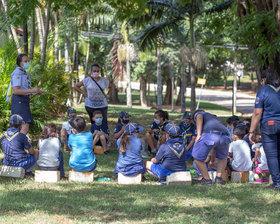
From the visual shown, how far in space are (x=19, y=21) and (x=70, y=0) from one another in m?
2.81

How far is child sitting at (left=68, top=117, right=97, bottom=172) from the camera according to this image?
7.59 meters

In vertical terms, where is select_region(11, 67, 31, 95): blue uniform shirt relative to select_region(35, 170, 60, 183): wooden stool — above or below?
above

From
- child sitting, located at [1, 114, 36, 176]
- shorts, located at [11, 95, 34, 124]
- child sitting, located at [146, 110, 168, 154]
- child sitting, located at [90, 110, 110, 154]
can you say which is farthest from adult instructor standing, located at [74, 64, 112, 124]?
child sitting, located at [1, 114, 36, 176]

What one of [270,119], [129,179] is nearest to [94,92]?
[129,179]

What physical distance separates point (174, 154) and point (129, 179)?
2.71 ft

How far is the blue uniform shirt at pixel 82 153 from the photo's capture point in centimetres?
759

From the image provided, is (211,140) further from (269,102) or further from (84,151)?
(84,151)

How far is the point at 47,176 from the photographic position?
24.4ft

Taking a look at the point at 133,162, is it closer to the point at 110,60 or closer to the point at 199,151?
the point at 199,151

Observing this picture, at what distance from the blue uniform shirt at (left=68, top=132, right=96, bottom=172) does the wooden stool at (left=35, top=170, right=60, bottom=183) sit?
1.07 ft

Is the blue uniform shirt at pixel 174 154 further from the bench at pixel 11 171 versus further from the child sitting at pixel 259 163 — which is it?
the bench at pixel 11 171

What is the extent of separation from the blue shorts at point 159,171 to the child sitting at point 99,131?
2880 millimetres

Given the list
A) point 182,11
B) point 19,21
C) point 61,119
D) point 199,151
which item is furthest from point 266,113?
point 182,11

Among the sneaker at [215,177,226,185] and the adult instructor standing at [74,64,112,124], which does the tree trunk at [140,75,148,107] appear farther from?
the sneaker at [215,177,226,185]
